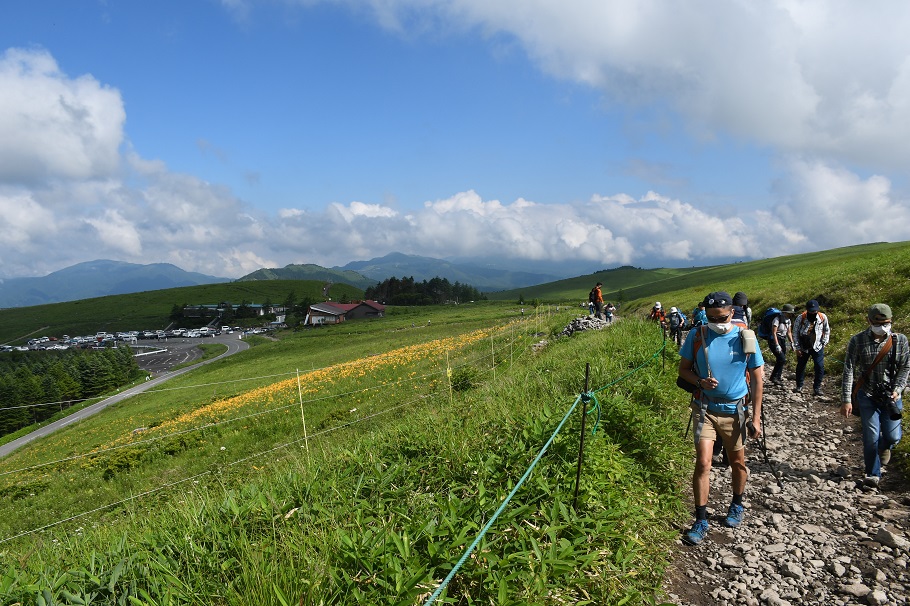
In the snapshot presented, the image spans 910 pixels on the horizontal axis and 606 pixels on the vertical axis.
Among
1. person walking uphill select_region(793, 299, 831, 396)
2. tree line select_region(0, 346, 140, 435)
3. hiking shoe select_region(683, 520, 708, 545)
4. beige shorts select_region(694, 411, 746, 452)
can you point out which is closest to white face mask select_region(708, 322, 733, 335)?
beige shorts select_region(694, 411, 746, 452)

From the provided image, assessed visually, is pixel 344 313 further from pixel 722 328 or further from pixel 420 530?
pixel 420 530

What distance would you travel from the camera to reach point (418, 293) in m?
158

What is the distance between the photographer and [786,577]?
4387mm

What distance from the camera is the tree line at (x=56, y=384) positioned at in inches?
2256

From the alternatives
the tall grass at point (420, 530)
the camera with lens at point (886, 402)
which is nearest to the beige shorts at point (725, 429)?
the tall grass at point (420, 530)

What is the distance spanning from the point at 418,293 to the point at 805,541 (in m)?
155

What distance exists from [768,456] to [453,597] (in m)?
6.67

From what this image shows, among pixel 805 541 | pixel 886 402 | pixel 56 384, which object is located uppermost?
pixel 886 402

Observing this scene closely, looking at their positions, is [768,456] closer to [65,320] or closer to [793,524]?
[793,524]

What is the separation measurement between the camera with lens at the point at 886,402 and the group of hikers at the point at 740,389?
10 mm

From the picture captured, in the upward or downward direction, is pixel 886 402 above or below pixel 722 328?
below

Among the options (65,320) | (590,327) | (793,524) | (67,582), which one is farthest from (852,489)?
(65,320)

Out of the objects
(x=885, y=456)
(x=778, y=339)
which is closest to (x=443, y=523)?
(x=885, y=456)

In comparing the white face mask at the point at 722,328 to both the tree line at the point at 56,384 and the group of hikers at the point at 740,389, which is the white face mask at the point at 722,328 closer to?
the group of hikers at the point at 740,389
